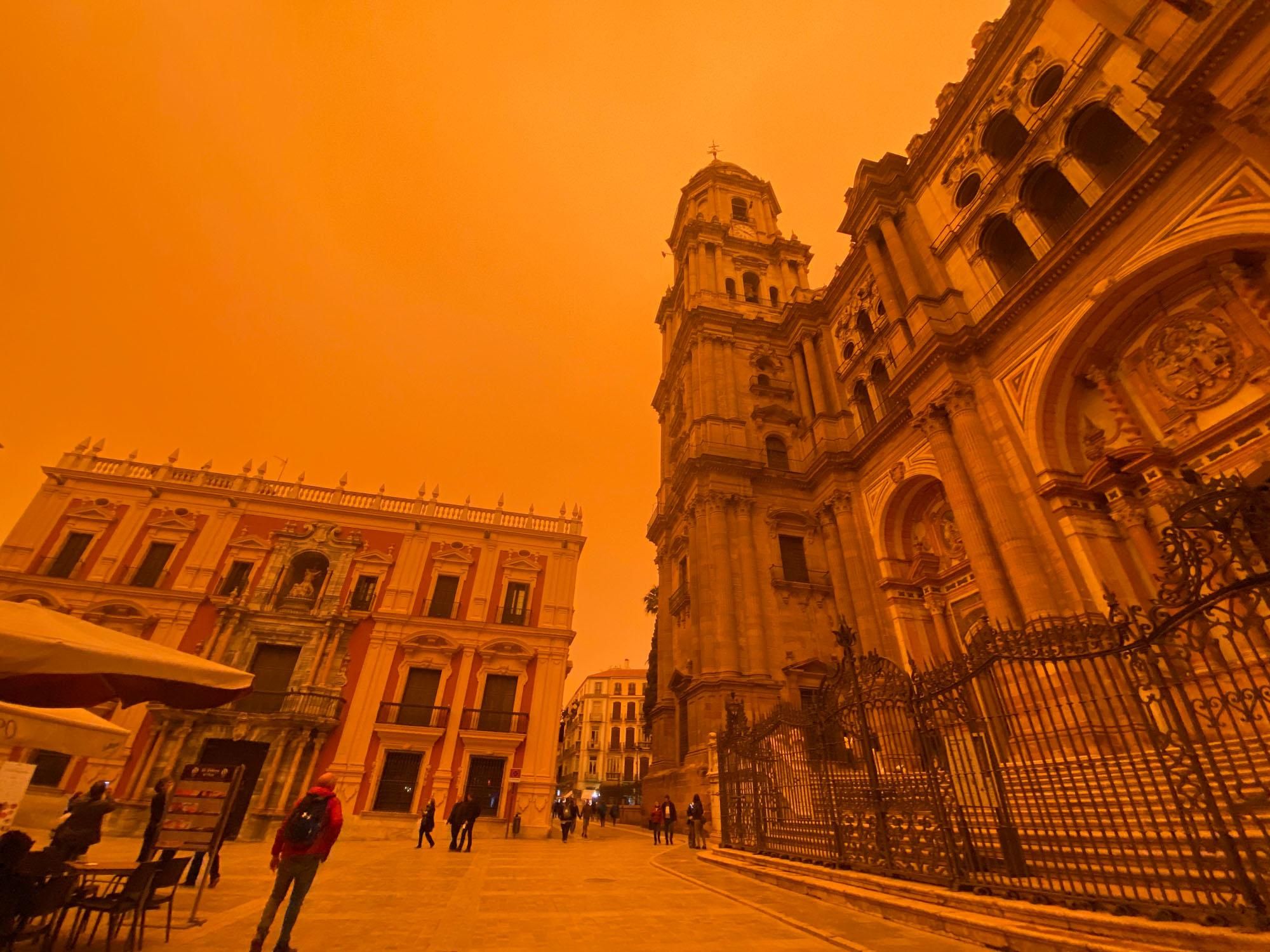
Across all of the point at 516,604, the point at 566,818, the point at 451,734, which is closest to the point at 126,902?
the point at 566,818

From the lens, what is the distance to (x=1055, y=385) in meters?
12.7

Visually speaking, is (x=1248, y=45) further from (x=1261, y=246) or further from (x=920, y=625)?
(x=920, y=625)

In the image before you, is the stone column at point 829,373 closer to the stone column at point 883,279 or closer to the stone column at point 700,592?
the stone column at point 883,279

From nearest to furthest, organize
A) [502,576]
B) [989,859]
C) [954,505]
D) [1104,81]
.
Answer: [989,859] < [1104,81] < [954,505] < [502,576]

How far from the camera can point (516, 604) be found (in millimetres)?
22016

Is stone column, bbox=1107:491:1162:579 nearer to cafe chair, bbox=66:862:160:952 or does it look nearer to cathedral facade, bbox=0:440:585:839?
cafe chair, bbox=66:862:160:952

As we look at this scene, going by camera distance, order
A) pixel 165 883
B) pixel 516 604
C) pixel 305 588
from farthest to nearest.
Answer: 1. pixel 516 604
2. pixel 305 588
3. pixel 165 883

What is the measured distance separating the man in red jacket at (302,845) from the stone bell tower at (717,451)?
14.3 m

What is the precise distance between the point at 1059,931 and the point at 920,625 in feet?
41.9

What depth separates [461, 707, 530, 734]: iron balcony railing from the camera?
63.4ft

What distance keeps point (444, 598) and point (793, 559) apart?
1359cm

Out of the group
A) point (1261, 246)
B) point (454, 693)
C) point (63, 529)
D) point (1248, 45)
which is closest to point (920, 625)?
point (1261, 246)

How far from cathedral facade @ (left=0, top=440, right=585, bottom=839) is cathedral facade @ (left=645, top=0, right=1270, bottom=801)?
597 cm

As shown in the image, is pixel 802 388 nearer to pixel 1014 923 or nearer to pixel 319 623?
pixel 319 623
